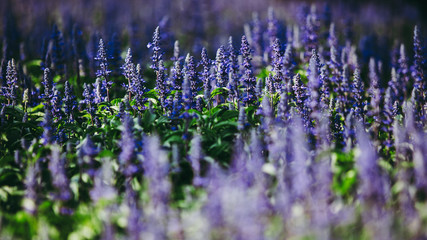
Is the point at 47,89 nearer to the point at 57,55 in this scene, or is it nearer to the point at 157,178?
the point at 57,55

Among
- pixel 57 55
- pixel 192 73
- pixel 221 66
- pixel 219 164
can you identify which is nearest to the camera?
pixel 219 164

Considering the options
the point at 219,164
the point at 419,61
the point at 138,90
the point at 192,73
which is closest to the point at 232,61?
the point at 192,73

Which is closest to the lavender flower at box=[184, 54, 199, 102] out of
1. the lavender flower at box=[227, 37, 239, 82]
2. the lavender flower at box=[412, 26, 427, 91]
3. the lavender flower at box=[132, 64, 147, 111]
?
the lavender flower at box=[227, 37, 239, 82]

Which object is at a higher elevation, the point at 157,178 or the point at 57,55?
the point at 57,55

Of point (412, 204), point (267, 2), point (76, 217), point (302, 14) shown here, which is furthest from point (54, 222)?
point (267, 2)

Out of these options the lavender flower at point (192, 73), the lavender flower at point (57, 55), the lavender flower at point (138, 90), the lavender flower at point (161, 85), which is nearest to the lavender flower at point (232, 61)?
the lavender flower at point (192, 73)

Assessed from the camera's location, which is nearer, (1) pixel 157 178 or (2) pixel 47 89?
(1) pixel 157 178

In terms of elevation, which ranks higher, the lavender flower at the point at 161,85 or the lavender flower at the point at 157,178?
the lavender flower at the point at 161,85

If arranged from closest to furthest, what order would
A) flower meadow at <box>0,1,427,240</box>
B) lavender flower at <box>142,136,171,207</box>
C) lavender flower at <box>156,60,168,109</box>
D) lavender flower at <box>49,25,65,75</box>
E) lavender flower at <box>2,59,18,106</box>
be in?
flower meadow at <box>0,1,427,240</box>
lavender flower at <box>142,136,171,207</box>
lavender flower at <box>156,60,168,109</box>
lavender flower at <box>2,59,18,106</box>
lavender flower at <box>49,25,65,75</box>

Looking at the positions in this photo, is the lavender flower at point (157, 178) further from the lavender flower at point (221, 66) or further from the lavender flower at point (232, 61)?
the lavender flower at point (221, 66)

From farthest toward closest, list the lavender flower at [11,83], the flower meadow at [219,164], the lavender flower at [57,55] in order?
the lavender flower at [57,55] < the lavender flower at [11,83] < the flower meadow at [219,164]

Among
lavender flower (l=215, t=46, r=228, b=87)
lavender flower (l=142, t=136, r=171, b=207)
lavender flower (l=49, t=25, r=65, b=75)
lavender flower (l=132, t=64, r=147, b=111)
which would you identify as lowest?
lavender flower (l=142, t=136, r=171, b=207)

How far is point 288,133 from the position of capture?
518 cm

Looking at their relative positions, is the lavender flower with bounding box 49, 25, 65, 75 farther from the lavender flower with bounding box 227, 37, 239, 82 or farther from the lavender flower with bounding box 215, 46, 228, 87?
the lavender flower with bounding box 227, 37, 239, 82
